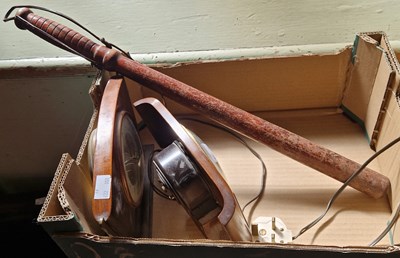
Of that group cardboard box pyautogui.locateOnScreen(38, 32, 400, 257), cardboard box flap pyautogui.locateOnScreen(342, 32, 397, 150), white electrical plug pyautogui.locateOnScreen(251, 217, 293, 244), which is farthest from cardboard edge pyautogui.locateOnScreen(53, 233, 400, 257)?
cardboard box flap pyautogui.locateOnScreen(342, 32, 397, 150)

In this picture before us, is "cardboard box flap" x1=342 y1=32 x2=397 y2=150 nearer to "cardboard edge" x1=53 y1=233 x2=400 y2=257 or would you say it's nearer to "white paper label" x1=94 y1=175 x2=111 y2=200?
"cardboard edge" x1=53 y1=233 x2=400 y2=257

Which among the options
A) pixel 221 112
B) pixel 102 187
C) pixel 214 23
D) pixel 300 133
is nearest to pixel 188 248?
pixel 102 187

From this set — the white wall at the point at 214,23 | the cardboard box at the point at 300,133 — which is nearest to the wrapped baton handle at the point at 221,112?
the cardboard box at the point at 300,133

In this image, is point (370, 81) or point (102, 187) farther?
point (370, 81)

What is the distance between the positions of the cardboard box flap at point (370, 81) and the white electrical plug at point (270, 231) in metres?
0.26

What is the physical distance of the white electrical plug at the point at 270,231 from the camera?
0.71 meters

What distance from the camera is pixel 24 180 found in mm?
1126

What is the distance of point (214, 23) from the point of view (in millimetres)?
930

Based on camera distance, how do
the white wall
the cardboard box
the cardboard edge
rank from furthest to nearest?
the white wall < the cardboard box < the cardboard edge

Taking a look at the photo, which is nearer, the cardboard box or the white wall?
the cardboard box

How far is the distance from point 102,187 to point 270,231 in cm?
31

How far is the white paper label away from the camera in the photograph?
56 cm

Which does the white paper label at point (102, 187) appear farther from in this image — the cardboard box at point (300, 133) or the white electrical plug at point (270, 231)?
the white electrical plug at point (270, 231)

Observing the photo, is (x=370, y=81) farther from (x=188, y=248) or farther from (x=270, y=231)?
(x=188, y=248)
